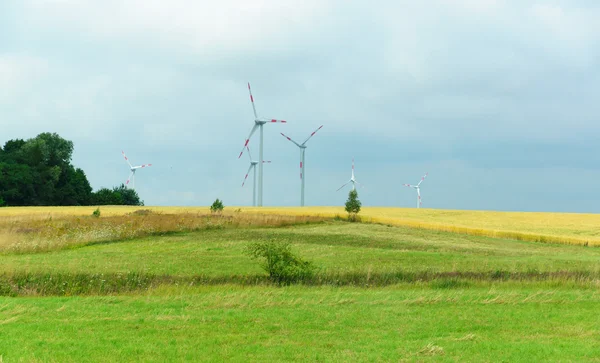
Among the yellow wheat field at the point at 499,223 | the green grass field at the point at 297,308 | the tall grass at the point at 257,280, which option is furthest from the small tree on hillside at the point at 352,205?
the tall grass at the point at 257,280

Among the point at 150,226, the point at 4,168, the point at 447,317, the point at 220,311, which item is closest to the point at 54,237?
the point at 150,226

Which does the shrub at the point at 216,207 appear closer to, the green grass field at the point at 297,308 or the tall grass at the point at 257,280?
the green grass field at the point at 297,308

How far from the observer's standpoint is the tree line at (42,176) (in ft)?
343

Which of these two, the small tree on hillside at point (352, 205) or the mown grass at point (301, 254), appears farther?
the small tree on hillside at point (352, 205)

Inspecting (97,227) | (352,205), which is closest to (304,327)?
(97,227)

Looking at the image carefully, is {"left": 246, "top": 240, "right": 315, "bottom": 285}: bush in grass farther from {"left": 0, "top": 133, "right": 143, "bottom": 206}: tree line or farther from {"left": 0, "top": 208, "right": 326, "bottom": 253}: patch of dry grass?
{"left": 0, "top": 133, "right": 143, "bottom": 206}: tree line

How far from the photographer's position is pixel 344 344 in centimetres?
1409

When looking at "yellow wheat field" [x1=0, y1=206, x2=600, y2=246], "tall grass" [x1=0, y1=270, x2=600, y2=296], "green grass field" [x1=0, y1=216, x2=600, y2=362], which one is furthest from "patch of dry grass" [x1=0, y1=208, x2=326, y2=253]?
"tall grass" [x1=0, y1=270, x2=600, y2=296]

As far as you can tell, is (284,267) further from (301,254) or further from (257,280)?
(301,254)

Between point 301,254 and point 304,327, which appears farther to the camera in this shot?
point 301,254

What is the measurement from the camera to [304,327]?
15.9m

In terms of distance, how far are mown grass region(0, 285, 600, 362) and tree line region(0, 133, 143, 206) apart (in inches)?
3639

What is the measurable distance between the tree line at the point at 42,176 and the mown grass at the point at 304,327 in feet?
303

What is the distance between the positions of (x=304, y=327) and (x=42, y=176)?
340 feet
